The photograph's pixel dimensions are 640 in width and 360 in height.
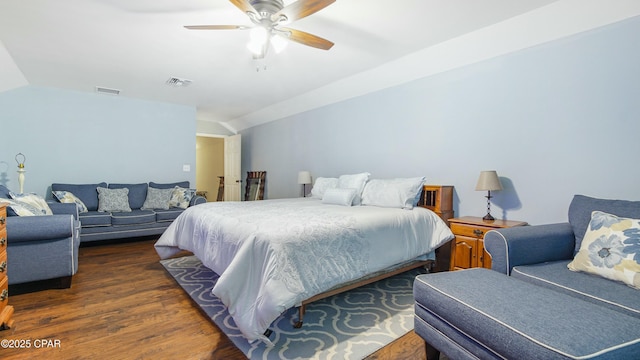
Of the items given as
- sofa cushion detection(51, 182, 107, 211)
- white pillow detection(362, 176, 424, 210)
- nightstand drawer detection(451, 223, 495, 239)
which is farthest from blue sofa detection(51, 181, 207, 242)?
nightstand drawer detection(451, 223, 495, 239)

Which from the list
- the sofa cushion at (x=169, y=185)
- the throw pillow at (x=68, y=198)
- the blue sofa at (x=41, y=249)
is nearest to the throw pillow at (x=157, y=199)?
the sofa cushion at (x=169, y=185)

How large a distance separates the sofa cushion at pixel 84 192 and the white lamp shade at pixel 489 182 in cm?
536

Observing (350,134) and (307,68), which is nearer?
(307,68)

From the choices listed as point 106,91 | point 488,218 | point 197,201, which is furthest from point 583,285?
point 106,91

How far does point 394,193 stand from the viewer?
311cm

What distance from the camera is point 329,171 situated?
15.9 ft

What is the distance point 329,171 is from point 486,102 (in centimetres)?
253

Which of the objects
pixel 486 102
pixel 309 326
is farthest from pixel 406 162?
pixel 309 326

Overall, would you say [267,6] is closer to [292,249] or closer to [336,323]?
[292,249]

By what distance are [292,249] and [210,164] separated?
8045mm

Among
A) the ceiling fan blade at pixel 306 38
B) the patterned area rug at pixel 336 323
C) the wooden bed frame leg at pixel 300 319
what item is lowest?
the patterned area rug at pixel 336 323

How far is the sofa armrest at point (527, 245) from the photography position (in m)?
1.89

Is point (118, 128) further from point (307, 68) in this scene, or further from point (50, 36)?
point (307, 68)

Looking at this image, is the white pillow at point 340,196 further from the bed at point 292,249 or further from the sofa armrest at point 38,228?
the sofa armrest at point 38,228
